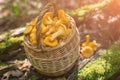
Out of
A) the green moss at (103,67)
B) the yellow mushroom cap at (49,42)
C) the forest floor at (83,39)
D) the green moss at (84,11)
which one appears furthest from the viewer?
the green moss at (84,11)

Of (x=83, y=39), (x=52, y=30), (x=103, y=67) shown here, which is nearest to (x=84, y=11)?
(x=83, y=39)

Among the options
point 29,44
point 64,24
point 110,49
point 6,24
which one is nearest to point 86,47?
point 110,49

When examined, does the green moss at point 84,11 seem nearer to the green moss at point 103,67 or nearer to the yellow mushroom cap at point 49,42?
the green moss at point 103,67

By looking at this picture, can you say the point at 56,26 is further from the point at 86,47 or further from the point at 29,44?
the point at 86,47

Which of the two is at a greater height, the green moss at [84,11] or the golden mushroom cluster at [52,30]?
the golden mushroom cluster at [52,30]

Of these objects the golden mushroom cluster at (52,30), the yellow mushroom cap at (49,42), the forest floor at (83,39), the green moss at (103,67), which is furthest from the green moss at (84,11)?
the yellow mushroom cap at (49,42)

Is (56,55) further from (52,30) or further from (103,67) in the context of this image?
(103,67)
